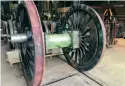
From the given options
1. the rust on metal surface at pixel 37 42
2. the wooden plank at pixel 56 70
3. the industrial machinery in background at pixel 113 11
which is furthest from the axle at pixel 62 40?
the industrial machinery in background at pixel 113 11

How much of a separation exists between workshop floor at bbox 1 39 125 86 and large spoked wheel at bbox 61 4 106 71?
164 millimetres

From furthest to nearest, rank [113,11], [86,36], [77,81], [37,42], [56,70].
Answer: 1. [113,11]
2. [56,70]
3. [86,36]
4. [77,81]
5. [37,42]

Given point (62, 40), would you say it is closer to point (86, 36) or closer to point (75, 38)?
point (75, 38)

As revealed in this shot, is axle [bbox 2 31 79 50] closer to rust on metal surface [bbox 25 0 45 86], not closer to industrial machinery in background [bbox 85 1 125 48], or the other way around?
rust on metal surface [bbox 25 0 45 86]

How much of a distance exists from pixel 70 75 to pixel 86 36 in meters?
0.62

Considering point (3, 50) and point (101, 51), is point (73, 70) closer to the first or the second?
point (101, 51)

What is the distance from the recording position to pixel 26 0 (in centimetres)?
136

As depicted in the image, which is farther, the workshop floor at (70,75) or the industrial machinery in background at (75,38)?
the workshop floor at (70,75)

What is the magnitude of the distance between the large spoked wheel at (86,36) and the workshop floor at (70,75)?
0.16 meters

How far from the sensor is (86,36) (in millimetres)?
2057

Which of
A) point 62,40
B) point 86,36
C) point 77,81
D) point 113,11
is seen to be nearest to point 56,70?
point 77,81

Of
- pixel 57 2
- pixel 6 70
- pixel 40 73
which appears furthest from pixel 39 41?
pixel 57 2

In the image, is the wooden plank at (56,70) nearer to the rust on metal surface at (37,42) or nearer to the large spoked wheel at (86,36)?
the large spoked wheel at (86,36)

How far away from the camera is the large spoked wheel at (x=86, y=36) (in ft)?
5.97
